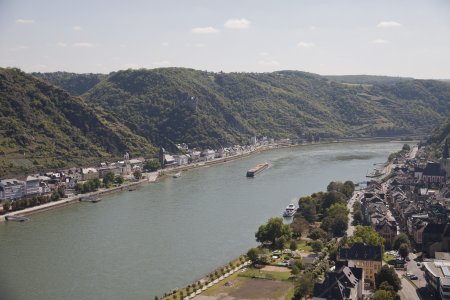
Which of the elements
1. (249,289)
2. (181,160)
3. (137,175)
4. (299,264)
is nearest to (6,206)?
(137,175)

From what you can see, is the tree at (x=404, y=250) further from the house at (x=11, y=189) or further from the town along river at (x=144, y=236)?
the house at (x=11, y=189)

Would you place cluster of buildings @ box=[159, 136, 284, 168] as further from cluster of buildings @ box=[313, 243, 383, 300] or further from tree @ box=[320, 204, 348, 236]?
cluster of buildings @ box=[313, 243, 383, 300]

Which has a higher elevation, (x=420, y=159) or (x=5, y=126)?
(x=5, y=126)

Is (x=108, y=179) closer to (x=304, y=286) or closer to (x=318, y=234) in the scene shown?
(x=318, y=234)

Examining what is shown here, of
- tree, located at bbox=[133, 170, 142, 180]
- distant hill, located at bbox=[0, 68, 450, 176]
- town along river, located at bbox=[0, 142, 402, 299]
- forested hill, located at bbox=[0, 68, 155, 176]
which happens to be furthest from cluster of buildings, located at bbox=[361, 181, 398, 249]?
distant hill, located at bbox=[0, 68, 450, 176]

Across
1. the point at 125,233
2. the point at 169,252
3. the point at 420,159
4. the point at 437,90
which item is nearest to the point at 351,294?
the point at 169,252

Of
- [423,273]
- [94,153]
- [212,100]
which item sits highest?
[212,100]

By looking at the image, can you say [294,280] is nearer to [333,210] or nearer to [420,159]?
[333,210]

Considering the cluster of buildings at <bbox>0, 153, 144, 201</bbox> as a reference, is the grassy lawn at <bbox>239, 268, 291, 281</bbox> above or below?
below
